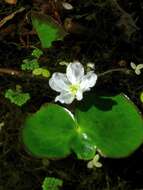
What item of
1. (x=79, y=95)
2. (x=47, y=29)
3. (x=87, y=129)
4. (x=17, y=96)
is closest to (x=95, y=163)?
(x=87, y=129)

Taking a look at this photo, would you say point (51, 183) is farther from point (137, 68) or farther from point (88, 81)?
point (137, 68)

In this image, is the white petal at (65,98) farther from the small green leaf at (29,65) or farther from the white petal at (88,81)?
the small green leaf at (29,65)

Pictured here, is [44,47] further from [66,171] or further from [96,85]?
[66,171]

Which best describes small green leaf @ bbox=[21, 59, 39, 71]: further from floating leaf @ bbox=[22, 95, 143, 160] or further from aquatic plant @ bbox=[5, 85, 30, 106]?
floating leaf @ bbox=[22, 95, 143, 160]

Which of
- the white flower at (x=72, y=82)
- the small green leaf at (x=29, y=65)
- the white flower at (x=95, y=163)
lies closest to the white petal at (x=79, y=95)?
the white flower at (x=72, y=82)

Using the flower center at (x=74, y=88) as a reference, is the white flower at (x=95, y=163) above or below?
below

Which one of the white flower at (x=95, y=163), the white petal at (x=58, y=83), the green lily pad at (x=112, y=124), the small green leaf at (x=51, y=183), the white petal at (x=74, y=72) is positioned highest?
the white petal at (x=74, y=72)

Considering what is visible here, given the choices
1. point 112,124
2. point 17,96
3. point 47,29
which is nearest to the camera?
point 112,124
